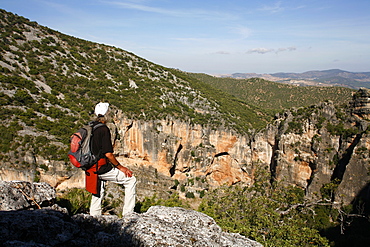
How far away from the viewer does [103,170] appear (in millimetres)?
4609

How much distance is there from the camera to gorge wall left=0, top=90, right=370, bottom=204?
84.6 feet

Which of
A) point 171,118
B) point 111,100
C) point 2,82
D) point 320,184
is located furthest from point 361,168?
point 2,82

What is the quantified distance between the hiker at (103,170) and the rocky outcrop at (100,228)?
1.89 ft

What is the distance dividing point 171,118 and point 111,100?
8698 millimetres

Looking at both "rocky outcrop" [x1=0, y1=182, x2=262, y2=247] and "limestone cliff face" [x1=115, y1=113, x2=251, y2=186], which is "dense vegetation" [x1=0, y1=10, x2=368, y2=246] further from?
"rocky outcrop" [x1=0, y1=182, x2=262, y2=247]

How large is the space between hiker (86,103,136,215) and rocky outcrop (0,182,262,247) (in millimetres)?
577

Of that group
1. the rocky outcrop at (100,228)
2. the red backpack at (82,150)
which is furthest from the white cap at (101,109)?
the rocky outcrop at (100,228)

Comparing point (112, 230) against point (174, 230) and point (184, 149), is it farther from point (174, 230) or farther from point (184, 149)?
point (184, 149)

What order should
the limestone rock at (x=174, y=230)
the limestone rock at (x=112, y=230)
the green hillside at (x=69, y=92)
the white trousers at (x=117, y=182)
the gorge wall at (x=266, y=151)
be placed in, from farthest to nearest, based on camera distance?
1. the gorge wall at (x=266, y=151)
2. the green hillside at (x=69, y=92)
3. the white trousers at (x=117, y=182)
4. the limestone rock at (x=174, y=230)
5. the limestone rock at (x=112, y=230)

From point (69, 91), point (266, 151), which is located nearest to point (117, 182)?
point (69, 91)

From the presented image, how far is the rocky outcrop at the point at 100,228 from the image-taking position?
3.17m

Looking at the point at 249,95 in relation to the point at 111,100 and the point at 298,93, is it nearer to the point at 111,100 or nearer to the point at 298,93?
the point at 298,93

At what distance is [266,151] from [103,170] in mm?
31839

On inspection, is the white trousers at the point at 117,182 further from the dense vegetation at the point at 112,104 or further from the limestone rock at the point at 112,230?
the dense vegetation at the point at 112,104
